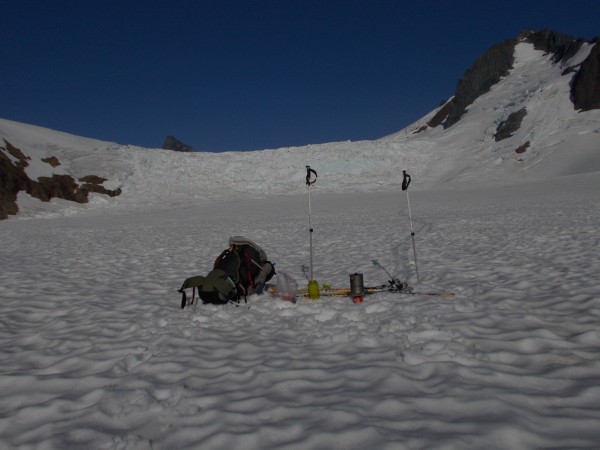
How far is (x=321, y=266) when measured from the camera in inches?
400

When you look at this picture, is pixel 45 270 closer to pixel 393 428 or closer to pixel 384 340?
pixel 384 340

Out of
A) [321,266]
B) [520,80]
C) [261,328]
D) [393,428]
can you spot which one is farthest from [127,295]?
[520,80]

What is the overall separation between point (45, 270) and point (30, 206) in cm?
2937

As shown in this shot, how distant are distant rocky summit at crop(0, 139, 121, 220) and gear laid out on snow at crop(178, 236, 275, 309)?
3229cm

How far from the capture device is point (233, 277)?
268 inches

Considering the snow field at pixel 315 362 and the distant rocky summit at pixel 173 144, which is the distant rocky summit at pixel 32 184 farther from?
the distant rocky summit at pixel 173 144

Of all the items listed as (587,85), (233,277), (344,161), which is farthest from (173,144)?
(233,277)

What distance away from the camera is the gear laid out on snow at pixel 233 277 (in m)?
6.44

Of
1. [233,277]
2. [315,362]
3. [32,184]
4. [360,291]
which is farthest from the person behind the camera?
[32,184]

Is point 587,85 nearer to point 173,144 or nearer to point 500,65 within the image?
point 500,65

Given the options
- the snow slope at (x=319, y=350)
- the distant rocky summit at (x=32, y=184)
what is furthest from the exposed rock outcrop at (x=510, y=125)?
the distant rocky summit at (x=32, y=184)

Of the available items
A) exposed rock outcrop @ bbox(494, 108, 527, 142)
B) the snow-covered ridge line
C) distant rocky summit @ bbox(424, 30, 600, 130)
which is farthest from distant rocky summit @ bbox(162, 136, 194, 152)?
exposed rock outcrop @ bbox(494, 108, 527, 142)

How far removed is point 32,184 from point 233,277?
37731mm

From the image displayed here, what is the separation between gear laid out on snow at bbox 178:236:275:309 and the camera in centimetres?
644
